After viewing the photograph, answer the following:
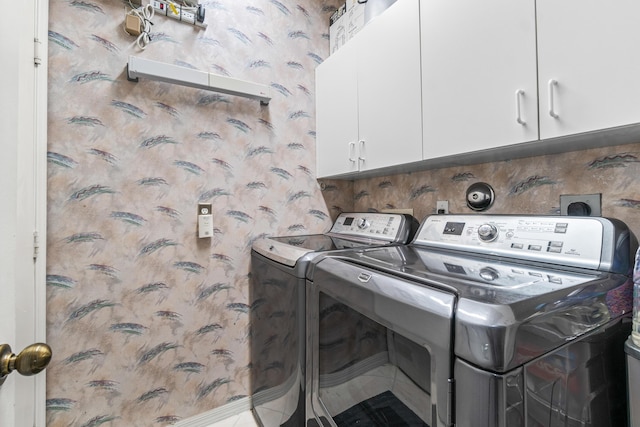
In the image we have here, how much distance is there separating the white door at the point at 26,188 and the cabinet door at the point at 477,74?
123 cm

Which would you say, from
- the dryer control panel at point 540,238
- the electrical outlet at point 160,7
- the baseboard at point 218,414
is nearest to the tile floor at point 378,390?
the dryer control panel at point 540,238

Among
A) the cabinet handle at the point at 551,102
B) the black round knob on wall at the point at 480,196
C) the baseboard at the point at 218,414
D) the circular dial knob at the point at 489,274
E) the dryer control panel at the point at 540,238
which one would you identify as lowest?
the baseboard at the point at 218,414

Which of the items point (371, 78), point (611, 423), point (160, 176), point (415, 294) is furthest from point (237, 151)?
point (611, 423)

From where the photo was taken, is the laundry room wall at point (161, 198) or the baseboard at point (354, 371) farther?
the laundry room wall at point (161, 198)

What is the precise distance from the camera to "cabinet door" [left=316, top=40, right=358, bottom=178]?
1617 mm

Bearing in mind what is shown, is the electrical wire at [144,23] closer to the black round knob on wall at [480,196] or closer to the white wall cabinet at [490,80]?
the white wall cabinet at [490,80]

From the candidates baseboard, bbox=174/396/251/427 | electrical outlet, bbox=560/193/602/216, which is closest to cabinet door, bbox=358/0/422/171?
electrical outlet, bbox=560/193/602/216

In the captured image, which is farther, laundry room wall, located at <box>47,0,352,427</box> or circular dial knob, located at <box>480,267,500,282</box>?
laundry room wall, located at <box>47,0,352,427</box>

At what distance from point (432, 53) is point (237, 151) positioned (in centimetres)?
112

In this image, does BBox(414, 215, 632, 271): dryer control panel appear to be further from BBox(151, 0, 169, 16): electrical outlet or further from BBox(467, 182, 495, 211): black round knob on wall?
BBox(151, 0, 169, 16): electrical outlet

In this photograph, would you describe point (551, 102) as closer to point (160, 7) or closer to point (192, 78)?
point (192, 78)

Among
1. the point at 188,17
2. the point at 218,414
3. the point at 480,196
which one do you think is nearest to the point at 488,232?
the point at 480,196

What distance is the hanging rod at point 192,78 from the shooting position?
1379 millimetres

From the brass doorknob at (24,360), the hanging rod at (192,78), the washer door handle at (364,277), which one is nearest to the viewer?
the brass doorknob at (24,360)
